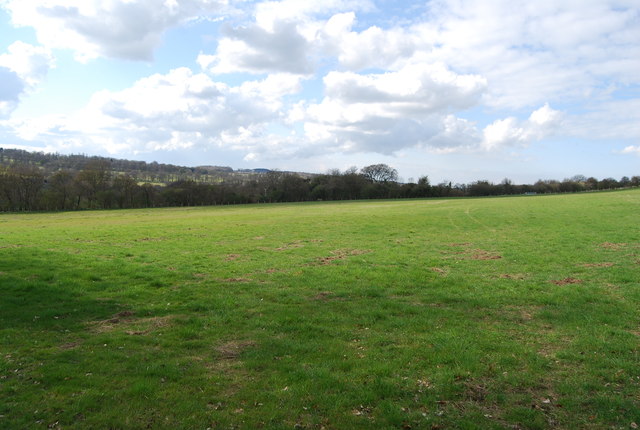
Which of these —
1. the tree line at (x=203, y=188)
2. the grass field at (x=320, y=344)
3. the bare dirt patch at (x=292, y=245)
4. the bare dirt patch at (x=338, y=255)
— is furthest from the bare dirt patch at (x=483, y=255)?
the tree line at (x=203, y=188)

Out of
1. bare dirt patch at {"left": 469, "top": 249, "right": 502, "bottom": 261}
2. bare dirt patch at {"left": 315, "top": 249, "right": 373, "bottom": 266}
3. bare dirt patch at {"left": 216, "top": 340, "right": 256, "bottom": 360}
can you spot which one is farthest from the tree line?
bare dirt patch at {"left": 216, "top": 340, "right": 256, "bottom": 360}

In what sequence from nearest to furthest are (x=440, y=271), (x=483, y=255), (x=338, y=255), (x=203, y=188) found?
(x=440, y=271) → (x=483, y=255) → (x=338, y=255) → (x=203, y=188)

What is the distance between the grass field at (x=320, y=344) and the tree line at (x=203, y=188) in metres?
99.1

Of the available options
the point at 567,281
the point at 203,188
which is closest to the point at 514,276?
the point at 567,281

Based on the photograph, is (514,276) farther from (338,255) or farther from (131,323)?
(131,323)

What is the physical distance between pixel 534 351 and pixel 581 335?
1789 mm

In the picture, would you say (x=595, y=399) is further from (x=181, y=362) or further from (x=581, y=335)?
(x=181, y=362)

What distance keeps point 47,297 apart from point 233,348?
750cm

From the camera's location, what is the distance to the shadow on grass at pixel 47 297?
10.1 meters

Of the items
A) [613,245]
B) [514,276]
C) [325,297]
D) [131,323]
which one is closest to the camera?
[131,323]

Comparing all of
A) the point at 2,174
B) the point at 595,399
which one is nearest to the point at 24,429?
the point at 595,399

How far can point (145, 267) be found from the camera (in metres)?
17.4

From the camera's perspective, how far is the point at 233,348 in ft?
28.2

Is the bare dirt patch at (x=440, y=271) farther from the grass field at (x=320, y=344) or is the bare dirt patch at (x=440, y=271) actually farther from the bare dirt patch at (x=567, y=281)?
the bare dirt patch at (x=567, y=281)
